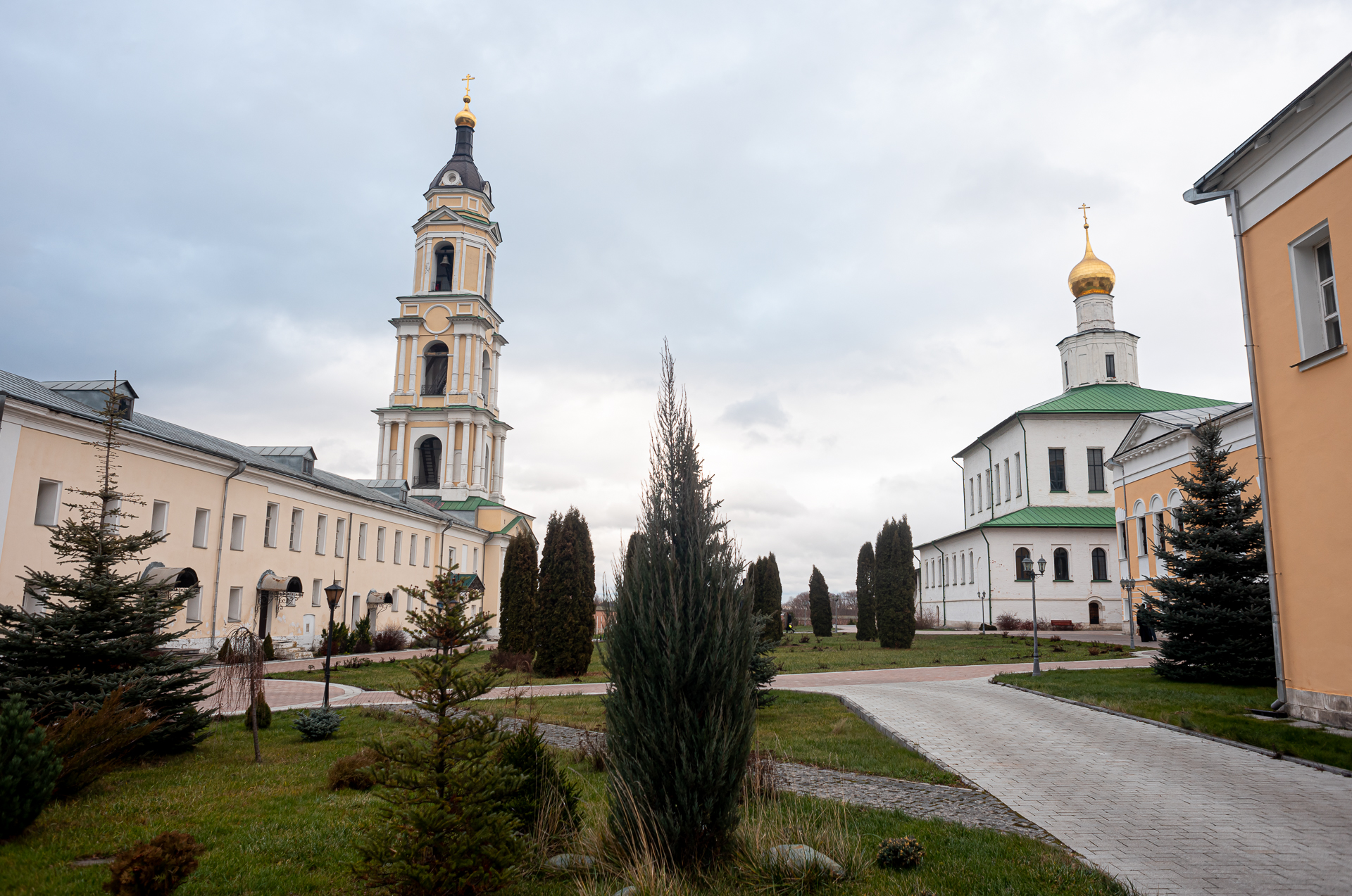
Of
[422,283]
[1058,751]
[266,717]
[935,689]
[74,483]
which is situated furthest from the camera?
[422,283]

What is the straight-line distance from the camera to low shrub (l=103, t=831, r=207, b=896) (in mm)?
4840

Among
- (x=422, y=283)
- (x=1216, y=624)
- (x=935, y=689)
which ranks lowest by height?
(x=935, y=689)

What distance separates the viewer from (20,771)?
6008 mm

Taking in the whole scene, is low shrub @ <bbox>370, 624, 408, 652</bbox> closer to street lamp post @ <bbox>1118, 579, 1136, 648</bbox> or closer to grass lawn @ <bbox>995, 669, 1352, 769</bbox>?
grass lawn @ <bbox>995, 669, 1352, 769</bbox>

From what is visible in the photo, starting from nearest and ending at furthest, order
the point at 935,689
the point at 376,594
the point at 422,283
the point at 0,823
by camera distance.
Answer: the point at 0,823 < the point at 935,689 < the point at 376,594 < the point at 422,283

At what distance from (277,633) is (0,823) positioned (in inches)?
989

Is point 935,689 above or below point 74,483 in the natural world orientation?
below

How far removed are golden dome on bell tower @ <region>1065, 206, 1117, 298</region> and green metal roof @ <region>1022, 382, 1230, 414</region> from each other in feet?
18.9

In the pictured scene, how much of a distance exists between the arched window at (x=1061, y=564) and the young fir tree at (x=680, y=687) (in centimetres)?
4280

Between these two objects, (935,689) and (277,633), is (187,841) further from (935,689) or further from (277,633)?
(277,633)

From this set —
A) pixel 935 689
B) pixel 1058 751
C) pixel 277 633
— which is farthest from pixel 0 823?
pixel 277 633

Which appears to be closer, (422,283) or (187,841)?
(187,841)

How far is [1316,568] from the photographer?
410 inches

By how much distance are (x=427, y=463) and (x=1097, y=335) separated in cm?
4310
